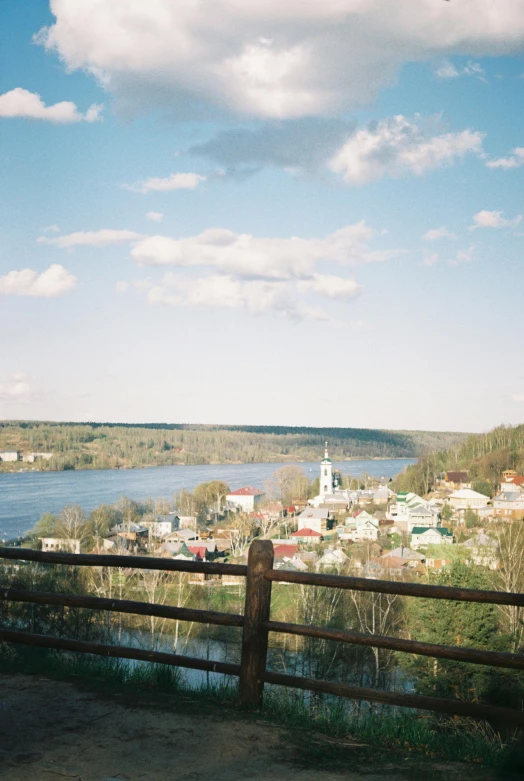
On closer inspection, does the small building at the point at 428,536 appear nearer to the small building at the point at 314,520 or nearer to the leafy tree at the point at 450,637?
the small building at the point at 314,520

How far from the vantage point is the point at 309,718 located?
4.37 m

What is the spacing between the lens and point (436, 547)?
110ft

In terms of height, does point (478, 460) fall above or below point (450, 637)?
above

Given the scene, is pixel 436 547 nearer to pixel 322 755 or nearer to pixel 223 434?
pixel 322 755

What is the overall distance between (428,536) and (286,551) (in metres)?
10.5

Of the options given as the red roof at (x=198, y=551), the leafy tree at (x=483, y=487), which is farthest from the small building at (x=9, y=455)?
the leafy tree at (x=483, y=487)

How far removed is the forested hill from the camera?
77.9 meters

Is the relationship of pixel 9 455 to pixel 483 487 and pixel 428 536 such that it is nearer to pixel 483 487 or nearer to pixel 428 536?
pixel 428 536

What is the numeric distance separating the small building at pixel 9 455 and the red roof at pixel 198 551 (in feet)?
118

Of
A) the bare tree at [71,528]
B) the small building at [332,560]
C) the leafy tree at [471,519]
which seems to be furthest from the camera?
the leafy tree at [471,519]

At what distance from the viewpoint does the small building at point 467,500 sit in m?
60.7

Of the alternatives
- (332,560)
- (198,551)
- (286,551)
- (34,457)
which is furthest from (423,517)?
(34,457)

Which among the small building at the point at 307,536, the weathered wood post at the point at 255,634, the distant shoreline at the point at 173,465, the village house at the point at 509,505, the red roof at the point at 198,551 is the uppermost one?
the weathered wood post at the point at 255,634

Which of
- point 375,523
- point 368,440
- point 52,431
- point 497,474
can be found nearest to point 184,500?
point 375,523
